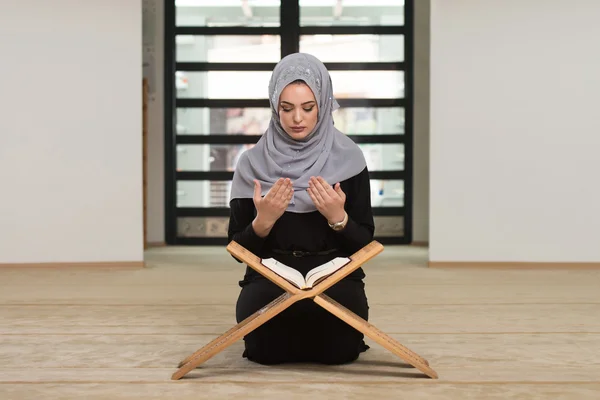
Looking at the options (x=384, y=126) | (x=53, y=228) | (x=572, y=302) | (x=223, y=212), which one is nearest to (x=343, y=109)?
(x=384, y=126)

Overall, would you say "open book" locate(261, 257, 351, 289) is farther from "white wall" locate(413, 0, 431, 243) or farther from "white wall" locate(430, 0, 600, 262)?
"white wall" locate(413, 0, 431, 243)

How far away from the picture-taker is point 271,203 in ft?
8.00

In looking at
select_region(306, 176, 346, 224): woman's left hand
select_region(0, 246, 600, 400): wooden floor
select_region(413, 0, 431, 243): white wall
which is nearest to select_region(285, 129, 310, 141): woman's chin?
select_region(306, 176, 346, 224): woman's left hand

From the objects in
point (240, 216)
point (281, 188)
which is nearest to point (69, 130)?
point (240, 216)

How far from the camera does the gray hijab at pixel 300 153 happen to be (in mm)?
2588

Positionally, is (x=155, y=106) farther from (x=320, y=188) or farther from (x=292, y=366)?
(x=320, y=188)

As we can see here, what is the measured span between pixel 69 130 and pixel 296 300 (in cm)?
416

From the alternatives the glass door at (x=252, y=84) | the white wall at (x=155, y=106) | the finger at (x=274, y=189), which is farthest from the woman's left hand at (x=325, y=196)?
the white wall at (x=155, y=106)

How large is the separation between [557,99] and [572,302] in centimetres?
227

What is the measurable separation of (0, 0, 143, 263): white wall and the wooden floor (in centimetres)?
48

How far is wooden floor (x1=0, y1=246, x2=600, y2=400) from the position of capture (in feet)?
7.91

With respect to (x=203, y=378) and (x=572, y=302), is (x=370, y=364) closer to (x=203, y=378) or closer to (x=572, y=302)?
(x=203, y=378)

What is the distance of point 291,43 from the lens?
813 cm

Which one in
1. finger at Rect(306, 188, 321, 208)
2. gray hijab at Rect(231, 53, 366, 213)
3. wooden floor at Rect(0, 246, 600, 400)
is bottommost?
wooden floor at Rect(0, 246, 600, 400)
